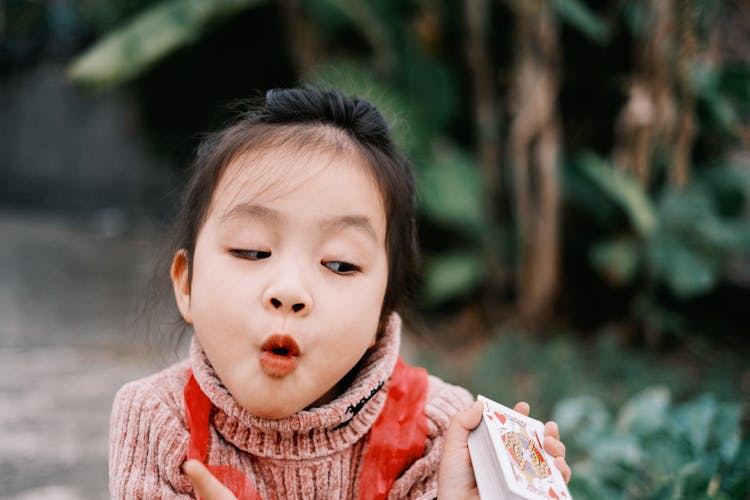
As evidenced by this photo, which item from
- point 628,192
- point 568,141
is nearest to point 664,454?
point 628,192

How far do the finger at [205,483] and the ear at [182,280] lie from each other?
27 centimetres

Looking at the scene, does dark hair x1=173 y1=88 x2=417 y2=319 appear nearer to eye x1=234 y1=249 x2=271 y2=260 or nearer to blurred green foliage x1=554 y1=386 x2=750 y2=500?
eye x1=234 y1=249 x2=271 y2=260

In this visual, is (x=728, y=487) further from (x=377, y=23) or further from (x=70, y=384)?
(x=377, y=23)

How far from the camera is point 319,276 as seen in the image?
106cm

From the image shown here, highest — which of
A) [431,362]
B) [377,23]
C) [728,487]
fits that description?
[377,23]

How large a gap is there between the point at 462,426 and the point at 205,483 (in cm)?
38

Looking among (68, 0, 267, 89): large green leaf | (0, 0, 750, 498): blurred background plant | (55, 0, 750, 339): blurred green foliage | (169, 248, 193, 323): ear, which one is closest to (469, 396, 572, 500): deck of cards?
(169, 248, 193, 323): ear

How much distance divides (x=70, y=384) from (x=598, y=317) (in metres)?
3.22

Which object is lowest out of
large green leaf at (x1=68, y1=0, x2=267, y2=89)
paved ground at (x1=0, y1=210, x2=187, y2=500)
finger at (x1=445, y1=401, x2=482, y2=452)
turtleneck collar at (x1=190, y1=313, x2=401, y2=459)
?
finger at (x1=445, y1=401, x2=482, y2=452)

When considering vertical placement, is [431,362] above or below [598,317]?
below

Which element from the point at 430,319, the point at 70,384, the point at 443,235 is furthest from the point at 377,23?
the point at 70,384

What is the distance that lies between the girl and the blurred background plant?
178cm

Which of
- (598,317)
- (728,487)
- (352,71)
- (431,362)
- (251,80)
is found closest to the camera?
(728,487)

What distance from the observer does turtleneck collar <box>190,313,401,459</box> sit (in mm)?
1088
